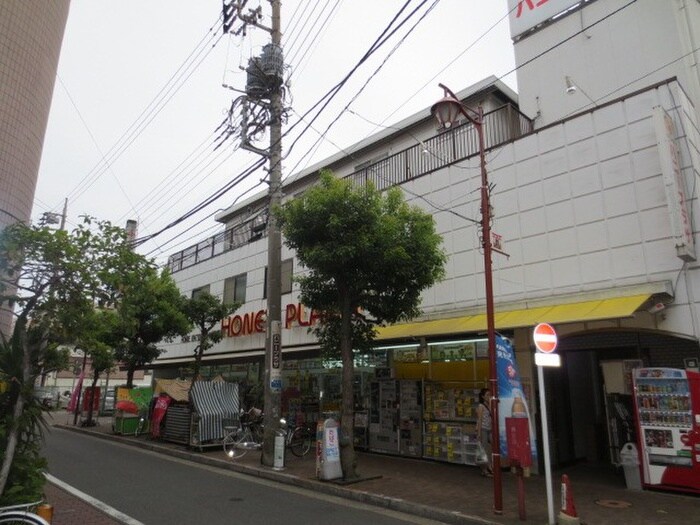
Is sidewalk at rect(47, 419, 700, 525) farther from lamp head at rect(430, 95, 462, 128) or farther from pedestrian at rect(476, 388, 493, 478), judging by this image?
lamp head at rect(430, 95, 462, 128)

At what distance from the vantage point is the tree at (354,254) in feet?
35.6

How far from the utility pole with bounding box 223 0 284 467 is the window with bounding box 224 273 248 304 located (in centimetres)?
830

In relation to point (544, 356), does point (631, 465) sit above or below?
below

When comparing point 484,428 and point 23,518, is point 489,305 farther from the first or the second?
point 23,518

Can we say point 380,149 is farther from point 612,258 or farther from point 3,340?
point 3,340

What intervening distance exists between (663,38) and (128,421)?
21505 mm

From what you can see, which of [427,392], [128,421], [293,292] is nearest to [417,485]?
[427,392]

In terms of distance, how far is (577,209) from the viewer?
1153cm

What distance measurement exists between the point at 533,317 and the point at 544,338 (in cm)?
290

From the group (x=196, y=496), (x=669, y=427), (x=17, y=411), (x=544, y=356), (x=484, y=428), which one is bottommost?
(x=196, y=496)

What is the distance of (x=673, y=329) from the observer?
9.79m

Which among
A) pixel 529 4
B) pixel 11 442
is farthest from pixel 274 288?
pixel 529 4

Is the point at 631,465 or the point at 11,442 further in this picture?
the point at 631,465

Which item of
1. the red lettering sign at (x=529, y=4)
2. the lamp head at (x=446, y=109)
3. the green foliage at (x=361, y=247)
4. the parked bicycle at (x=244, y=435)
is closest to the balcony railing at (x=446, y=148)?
the green foliage at (x=361, y=247)
